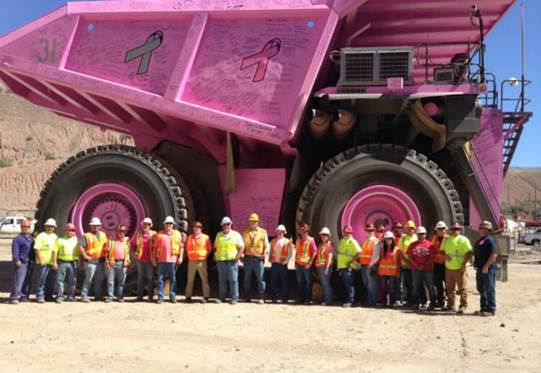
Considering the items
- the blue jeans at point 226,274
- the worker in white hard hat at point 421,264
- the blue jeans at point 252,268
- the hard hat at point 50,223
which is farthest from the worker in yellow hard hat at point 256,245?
the hard hat at point 50,223

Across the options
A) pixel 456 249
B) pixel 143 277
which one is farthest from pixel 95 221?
pixel 456 249

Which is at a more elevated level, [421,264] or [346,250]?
[346,250]

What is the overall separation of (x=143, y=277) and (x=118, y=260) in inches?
16.6

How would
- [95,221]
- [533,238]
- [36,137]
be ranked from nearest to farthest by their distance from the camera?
[95,221], [533,238], [36,137]

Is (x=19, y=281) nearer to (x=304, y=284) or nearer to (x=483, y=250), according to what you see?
(x=304, y=284)

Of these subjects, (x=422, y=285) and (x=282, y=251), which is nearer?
(x=422, y=285)

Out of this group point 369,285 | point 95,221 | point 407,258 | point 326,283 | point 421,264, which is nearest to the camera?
point 421,264

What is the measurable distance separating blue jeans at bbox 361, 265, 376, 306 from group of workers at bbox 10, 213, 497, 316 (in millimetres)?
13

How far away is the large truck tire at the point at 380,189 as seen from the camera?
7.52 m

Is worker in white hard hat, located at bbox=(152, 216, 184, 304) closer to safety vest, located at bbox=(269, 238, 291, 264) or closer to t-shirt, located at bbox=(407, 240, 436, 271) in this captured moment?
safety vest, located at bbox=(269, 238, 291, 264)

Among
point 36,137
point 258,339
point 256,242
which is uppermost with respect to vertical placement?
point 36,137

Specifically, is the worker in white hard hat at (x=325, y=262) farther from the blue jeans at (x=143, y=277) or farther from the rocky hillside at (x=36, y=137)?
the rocky hillside at (x=36, y=137)

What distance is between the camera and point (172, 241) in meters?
7.69

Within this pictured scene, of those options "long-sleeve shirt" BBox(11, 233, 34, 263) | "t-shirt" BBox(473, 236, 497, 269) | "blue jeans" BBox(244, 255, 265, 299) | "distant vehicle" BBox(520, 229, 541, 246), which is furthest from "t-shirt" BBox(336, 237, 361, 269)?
"distant vehicle" BBox(520, 229, 541, 246)
